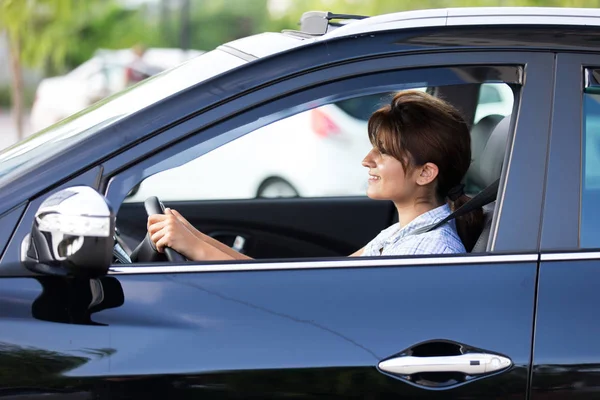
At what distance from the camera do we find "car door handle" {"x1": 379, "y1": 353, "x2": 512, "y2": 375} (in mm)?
1866

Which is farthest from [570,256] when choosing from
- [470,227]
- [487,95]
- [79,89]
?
[79,89]

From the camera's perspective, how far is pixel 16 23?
315 inches

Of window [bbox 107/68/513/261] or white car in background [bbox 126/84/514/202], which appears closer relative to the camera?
window [bbox 107/68/513/261]

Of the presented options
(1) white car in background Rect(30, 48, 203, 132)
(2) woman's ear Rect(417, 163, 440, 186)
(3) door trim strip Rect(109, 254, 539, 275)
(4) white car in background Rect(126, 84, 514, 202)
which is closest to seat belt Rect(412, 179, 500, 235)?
(2) woman's ear Rect(417, 163, 440, 186)

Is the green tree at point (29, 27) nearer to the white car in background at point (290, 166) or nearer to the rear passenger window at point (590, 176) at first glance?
the white car in background at point (290, 166)

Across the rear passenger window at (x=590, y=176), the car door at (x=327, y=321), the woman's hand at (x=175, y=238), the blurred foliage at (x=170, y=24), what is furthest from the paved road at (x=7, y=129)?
the rear passenger window at (x=590, y=176)

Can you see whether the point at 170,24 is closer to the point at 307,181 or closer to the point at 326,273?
the point at 307,181

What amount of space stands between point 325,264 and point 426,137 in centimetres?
71

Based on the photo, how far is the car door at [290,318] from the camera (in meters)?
1.86

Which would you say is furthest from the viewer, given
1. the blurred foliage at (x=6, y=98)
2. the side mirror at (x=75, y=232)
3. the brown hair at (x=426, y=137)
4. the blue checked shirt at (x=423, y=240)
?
the blurred foliage at (x=6, y=98)

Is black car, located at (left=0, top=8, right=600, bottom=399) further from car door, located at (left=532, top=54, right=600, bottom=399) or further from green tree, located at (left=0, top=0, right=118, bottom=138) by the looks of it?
green tree, located at (left=0, top=0, right=118, bottom=138)

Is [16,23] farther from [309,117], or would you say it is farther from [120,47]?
[120,47]

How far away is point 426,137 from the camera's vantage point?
254cm

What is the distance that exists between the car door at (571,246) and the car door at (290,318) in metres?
0.03
